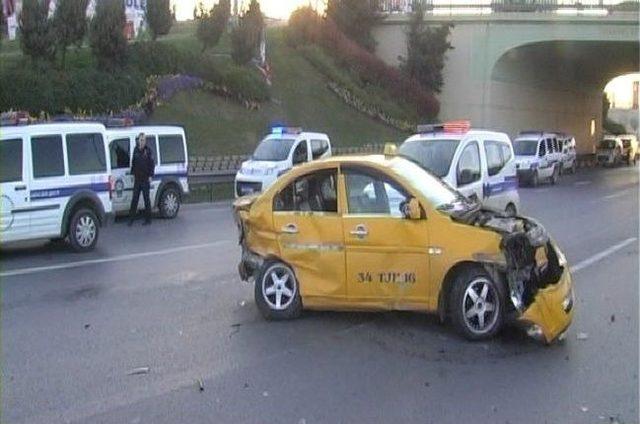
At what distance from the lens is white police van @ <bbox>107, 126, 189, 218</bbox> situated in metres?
17.9

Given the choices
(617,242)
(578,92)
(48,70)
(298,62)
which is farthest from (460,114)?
(617,242)

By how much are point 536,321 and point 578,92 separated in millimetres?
52321

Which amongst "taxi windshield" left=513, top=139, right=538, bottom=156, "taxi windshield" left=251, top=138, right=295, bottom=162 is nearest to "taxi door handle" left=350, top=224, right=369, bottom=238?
"taxi windshield" left=251, top=138, right=295, bottom=162

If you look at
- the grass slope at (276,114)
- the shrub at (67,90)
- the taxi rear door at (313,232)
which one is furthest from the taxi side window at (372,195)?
the grass slope at (276,114)

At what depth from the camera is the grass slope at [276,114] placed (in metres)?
31.0

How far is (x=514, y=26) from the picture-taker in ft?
143

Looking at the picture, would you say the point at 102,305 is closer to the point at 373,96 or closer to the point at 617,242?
the point at 617,242

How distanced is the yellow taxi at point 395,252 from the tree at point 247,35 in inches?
1102

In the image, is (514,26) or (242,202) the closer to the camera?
(242,202)

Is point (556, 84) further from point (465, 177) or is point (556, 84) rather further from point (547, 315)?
point (547, 315)

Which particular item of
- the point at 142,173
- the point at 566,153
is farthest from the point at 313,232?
the point at 566,153

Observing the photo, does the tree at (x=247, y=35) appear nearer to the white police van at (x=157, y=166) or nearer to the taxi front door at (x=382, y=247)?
the white police van at (x=157, y=166)

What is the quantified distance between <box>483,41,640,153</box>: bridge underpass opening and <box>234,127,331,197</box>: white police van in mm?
23461

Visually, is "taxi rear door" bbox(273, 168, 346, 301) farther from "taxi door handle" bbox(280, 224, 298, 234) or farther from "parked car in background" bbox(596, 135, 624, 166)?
"parked car in background" bbox(596, 135, 624, 166)
